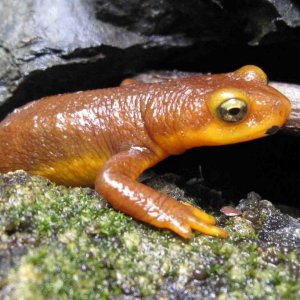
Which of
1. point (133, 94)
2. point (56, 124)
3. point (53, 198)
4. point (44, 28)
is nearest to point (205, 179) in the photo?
point (133, 94)

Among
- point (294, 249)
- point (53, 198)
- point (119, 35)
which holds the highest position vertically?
point (119, 35)

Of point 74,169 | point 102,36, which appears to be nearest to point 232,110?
point 74,169

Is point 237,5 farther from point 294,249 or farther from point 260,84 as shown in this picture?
point 294,249

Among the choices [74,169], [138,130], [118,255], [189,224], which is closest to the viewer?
[118,255]

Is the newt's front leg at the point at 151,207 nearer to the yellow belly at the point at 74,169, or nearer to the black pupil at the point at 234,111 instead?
the yellow belly at the point at 74,169

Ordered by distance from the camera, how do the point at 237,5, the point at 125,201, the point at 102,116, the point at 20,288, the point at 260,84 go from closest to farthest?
the point at 20,288 < the point at 125,201 < the point at 260,84 < the point at 102,116 < the point at 237,5

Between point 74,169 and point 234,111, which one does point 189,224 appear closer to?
point 234,111
